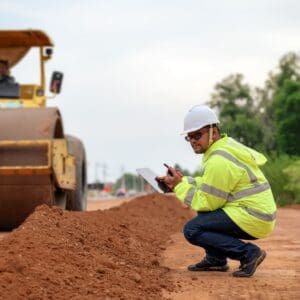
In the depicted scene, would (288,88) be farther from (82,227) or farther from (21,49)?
(82,227)

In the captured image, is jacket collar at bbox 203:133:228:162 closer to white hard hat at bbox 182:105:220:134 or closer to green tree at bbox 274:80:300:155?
white hard hat at bbox 182:105:220:134

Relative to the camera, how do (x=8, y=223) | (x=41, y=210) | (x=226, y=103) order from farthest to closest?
(x=226, y=103) < (x=8, y=223) < (x=41, y=210)

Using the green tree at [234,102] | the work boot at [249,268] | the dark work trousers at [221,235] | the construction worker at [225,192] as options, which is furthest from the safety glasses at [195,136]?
the green tree at [234,102]

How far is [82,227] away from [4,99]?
4.48 metres

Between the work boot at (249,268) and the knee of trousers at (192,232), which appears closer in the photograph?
the work boot at (249,268)

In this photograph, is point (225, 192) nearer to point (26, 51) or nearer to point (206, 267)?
point (206, 267)

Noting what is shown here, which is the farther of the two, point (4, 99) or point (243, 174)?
point (4, 99)

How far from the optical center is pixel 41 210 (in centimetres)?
838

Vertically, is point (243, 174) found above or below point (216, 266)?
above

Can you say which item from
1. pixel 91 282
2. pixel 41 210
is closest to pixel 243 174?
pixel 91 282

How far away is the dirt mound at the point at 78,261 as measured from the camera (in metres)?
5.32

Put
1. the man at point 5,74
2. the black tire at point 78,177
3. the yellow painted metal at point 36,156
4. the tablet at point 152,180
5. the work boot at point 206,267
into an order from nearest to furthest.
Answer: the tablet at point 152,180 → the work boot at point 206,267 → the yellow painted metal at point 36,156 → the black tire at point 78,177 → the man at point 5,74

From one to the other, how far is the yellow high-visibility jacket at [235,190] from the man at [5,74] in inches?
255

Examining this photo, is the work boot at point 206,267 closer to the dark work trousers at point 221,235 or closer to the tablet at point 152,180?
the dark work trousers at point 221,235
